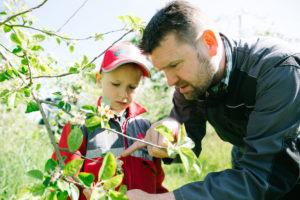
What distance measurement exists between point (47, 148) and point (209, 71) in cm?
305

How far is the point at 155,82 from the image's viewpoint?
9023 mm

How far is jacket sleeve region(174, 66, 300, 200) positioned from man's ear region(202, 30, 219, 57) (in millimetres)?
511

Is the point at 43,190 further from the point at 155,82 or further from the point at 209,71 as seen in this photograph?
the point at 155,82

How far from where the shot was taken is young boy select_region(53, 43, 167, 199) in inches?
66.7

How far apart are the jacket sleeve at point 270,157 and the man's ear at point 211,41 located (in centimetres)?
51

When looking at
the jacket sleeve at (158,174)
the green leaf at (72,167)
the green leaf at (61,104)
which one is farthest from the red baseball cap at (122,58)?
the green leaf at (72,167)

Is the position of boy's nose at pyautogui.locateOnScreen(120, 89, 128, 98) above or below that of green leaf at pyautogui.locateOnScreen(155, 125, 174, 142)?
below

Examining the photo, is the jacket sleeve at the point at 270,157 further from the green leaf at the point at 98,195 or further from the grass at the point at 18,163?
the grass at the point at 18,163

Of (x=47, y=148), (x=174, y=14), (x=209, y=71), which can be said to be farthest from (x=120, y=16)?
(x=47, y=148)

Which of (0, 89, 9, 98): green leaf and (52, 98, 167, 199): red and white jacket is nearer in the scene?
(0, 89, 9, 98): green leaf

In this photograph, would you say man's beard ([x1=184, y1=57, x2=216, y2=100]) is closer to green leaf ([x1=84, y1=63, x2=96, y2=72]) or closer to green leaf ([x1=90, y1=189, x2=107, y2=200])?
green leaf ([x1=84, y1=63, x2=96, y2=72])

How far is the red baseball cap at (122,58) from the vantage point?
1730 millimetres

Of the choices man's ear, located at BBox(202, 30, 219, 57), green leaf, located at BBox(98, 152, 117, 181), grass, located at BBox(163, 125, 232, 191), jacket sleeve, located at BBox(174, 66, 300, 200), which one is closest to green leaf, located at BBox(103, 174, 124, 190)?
green leaf, located at BBox(98, 152, 117, 181)

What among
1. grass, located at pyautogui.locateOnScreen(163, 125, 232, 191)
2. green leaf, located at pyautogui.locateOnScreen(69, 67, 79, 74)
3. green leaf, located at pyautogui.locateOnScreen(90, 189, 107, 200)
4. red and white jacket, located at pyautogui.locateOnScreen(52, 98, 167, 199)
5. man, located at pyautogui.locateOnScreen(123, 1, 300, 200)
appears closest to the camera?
green leaf, located at pyautogui.locateOnScreen(90, 189, 107, 200)
